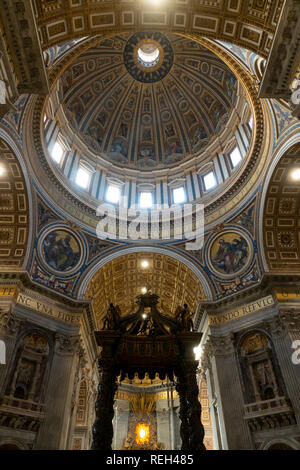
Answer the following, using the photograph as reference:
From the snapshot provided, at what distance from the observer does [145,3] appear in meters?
8.80

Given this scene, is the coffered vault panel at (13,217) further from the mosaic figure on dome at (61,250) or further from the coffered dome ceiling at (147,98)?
the coffered dome ceiling at (147,98)

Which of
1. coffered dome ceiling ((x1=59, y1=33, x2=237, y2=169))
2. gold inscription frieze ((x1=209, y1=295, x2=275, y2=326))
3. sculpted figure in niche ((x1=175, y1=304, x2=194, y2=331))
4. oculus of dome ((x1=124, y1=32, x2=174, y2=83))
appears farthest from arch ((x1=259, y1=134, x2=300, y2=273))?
oculus of dome ((x1=124, y1=32, x2=174, y2=83))

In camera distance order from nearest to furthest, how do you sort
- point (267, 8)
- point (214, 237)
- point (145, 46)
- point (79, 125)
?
point (267, 8) < point (214, 237) < point (79, 125) < point (145, 46)

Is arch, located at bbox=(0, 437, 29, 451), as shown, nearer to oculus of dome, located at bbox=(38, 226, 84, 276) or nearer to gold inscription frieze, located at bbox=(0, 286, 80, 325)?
gold inscription frieze, located at bbox=(0, 286, 80, 325)

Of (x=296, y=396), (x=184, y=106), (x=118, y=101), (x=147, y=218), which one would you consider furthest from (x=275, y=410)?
(x=118, y=101)

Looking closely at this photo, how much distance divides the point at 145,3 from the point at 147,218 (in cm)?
1350

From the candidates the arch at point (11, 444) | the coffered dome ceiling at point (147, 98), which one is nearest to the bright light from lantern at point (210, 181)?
the coffered dome ceiling at point (147, 98)

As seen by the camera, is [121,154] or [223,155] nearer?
[223,155]

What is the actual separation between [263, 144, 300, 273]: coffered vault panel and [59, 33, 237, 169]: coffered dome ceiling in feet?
27.0

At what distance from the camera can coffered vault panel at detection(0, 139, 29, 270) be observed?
15422mm

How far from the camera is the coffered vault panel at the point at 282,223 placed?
1592 cm

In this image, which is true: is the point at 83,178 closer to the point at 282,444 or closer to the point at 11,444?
the point at 11,444

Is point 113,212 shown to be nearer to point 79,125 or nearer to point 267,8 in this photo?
point 79,125
